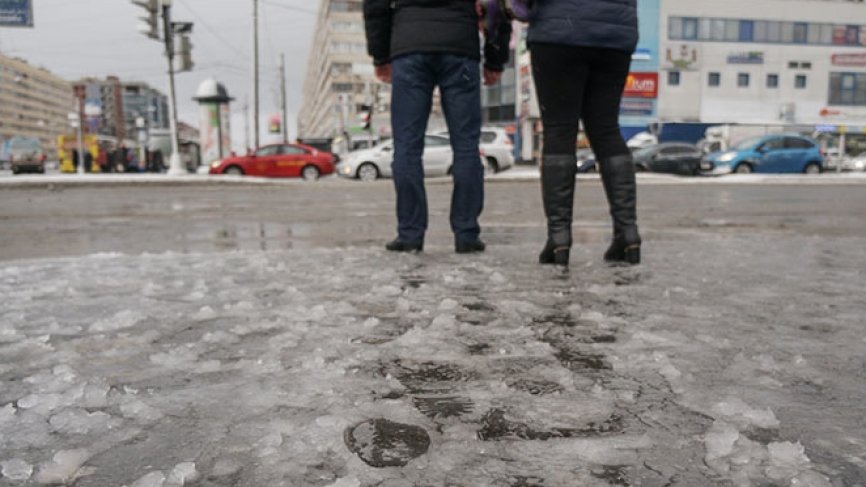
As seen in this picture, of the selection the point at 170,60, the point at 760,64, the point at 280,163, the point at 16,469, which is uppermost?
the point at 760,64

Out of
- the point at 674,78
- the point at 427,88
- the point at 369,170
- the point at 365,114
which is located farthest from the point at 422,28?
the point at 674,78

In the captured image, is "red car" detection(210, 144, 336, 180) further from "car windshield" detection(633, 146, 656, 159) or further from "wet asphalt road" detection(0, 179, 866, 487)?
"wet asphalt road" detection(0, 179, 866, 487)

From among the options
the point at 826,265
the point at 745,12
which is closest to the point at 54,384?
the point at 826,265

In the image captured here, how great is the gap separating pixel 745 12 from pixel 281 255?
153ft

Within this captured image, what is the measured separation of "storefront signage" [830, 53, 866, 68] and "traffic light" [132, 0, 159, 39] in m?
43.7

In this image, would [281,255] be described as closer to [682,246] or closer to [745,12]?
[682,246]

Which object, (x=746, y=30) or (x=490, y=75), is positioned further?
A: (x=746, y=30)

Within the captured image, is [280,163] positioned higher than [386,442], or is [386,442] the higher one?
[280,163]

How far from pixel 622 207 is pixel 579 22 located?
0.77 meters

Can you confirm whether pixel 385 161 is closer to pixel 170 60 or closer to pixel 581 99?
pixel 170 60

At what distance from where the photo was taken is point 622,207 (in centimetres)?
270

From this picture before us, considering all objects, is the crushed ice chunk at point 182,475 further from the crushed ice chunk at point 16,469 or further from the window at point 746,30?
→ the window at point 746,30

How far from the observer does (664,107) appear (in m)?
41.4

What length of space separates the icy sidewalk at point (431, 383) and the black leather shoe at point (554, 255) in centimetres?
44
